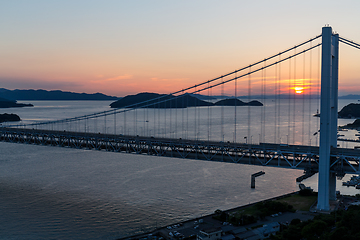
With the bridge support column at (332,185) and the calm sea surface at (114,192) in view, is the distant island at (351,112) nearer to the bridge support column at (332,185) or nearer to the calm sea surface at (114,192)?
the calm sea surface at (114,192)

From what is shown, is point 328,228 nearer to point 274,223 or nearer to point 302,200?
point 274,223

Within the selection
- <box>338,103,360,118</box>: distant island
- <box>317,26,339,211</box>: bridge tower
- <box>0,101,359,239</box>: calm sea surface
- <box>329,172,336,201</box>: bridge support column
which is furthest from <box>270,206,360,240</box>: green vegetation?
<box>338,103,360,118</box>: distant island

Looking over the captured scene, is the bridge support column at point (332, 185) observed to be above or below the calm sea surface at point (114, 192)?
above

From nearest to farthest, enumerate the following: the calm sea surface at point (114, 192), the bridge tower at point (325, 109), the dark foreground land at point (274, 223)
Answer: the dark foreground land at point (274, 223) → the bridge tower at point (325, 109) → the calm sea surface at point (114, 192)

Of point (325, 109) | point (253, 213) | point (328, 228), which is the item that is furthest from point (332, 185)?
point (325, 109)

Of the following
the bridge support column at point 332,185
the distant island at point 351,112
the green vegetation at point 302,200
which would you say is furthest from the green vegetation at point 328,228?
the distant island at point 351,112

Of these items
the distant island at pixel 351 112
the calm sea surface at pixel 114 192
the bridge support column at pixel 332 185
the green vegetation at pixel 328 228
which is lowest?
the calm sea surface at pixel 114 192

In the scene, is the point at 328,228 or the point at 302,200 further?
the point at 302,200
